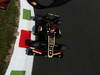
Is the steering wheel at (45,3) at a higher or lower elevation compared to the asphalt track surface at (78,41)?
higher

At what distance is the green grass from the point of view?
11.2 meters

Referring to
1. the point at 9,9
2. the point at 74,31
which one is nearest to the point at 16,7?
the point at 9,9

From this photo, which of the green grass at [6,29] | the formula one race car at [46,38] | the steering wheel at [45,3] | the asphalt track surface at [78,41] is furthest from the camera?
the steering wheel at [45,3]

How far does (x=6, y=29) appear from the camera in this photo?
38.2 ft

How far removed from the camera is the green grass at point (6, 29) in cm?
1119

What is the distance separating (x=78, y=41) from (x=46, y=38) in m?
2.32

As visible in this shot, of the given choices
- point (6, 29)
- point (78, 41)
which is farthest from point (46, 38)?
point (78, 41)

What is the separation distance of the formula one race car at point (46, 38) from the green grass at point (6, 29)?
107 cm

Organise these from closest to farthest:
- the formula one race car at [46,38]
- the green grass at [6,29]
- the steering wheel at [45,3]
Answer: the green grass at [6,29] < the formula one race car at [46,38] < the steering wheel at [45,3]

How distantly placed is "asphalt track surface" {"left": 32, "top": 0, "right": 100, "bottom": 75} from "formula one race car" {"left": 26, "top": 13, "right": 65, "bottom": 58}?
42 cm

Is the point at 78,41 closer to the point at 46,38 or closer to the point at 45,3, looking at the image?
the point at 46,38

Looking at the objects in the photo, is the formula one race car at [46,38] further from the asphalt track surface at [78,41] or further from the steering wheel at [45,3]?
the steering wheel at [45,3]

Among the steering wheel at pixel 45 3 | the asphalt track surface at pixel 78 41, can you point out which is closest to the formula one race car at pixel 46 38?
the asphalt track surface at pixel 78 41

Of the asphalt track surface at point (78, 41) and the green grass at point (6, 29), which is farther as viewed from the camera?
the asphalt track surface at point (78, 41)
